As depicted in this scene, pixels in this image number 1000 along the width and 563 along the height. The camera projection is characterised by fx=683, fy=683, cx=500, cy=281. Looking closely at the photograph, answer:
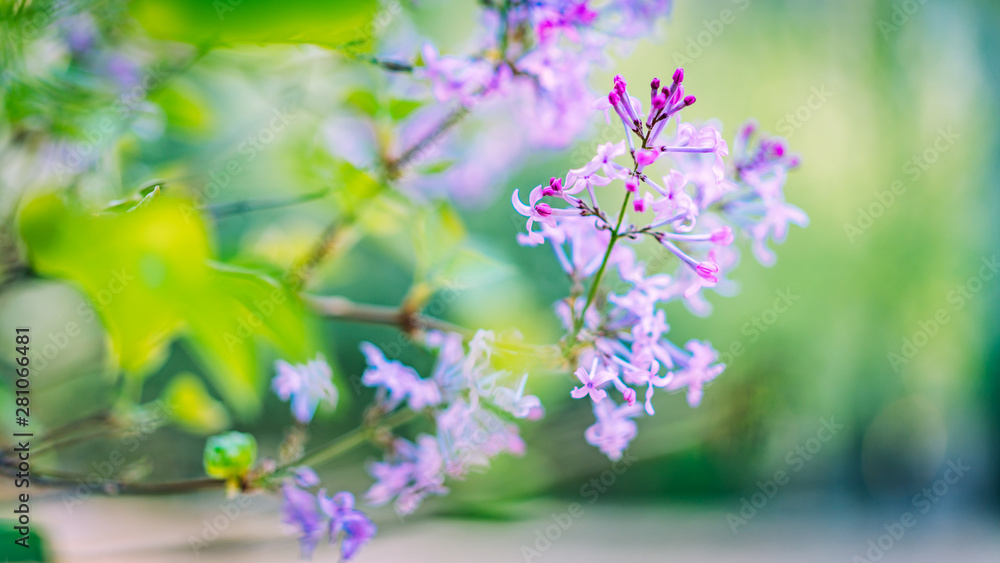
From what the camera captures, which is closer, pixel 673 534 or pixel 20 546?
pixel 20 546

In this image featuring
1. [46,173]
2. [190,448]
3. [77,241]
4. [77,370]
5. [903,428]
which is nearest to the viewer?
[77,241]

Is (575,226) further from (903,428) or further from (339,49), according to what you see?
(903,428)

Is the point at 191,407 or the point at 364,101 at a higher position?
the point at 364,101

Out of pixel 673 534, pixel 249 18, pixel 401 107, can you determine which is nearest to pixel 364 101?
pixel 401 107

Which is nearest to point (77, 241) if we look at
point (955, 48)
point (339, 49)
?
point (339, 49)

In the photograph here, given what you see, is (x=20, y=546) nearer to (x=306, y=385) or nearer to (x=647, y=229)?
(x=306, y=385)

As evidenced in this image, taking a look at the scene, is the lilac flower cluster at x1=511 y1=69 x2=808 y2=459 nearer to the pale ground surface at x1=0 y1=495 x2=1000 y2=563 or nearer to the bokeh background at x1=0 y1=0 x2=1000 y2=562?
the bokeh background at x1=0 y1=0 x2=1000 y2=562

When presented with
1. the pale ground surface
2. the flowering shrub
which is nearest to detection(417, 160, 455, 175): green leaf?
the flowering shrub
